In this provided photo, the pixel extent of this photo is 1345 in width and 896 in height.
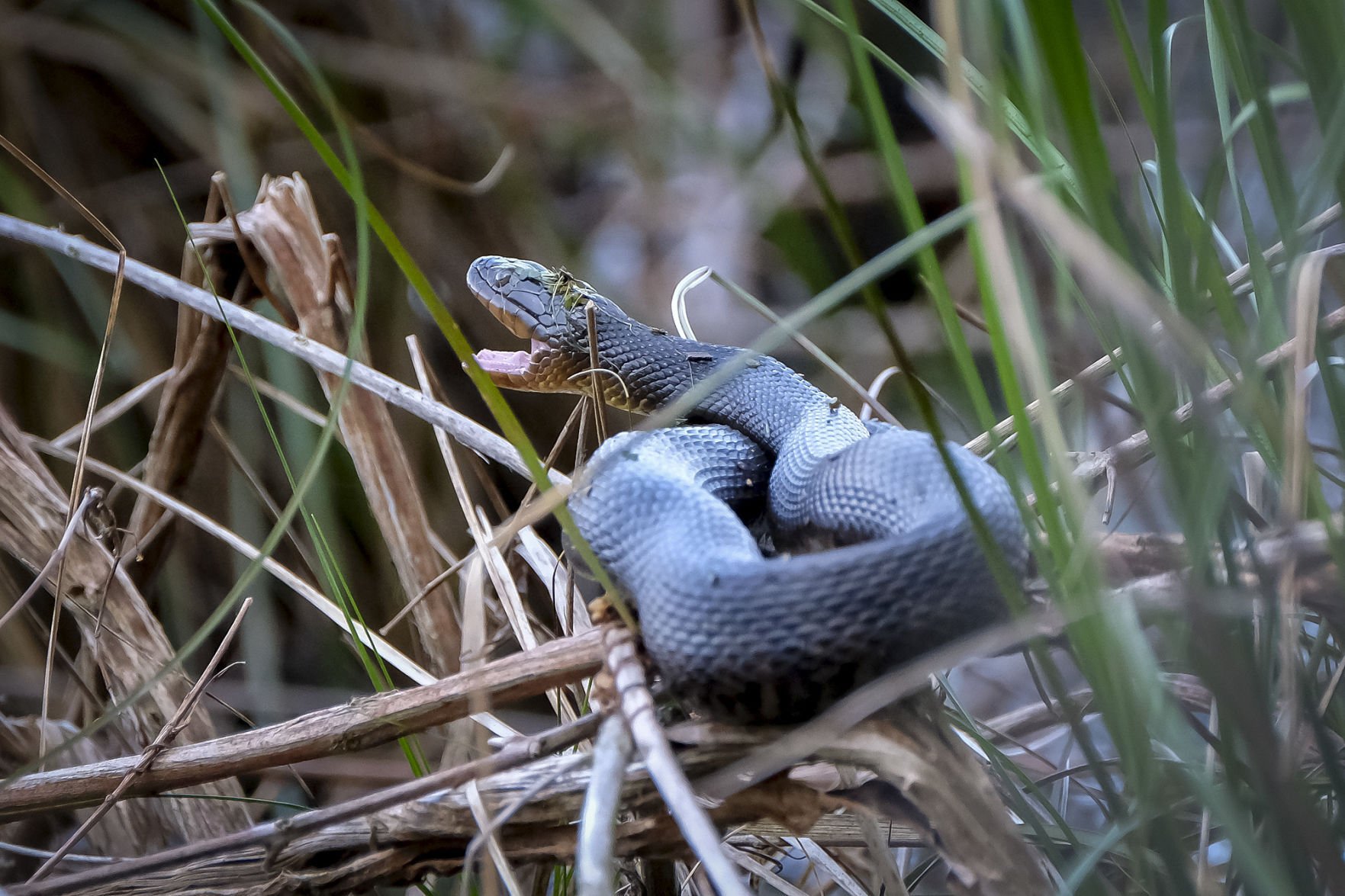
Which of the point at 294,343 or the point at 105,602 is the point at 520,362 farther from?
the point at 105,602

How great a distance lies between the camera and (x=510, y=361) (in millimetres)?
2824

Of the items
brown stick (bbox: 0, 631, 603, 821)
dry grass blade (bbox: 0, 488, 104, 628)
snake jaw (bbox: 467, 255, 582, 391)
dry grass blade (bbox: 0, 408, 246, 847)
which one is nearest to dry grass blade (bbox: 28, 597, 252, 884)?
brown stick (bbox: 0, 631, 603, 821)

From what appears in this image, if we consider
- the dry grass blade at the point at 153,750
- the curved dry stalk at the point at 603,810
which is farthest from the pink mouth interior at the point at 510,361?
the curved dry stalk at the point at 603,810

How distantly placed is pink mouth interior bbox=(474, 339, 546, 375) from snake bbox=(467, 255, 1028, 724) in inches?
0.5

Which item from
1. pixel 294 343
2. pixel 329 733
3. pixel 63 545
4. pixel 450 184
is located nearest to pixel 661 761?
pixel 329 733

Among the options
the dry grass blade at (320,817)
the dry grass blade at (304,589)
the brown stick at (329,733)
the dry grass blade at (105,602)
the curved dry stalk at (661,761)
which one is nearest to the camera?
the curved dry stalk at (661,761)

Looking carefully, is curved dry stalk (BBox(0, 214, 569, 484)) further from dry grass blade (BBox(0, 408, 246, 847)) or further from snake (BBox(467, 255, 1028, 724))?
dry grass blade (BBox(0, 408, 246, 847))

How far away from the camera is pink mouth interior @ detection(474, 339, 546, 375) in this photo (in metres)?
2.77

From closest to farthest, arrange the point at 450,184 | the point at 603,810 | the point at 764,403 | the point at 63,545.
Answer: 1. the point at 603,810
2. the point at 63,545
3. the point at 764,403
4. the point at 450,184

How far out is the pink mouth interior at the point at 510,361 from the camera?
2768 millimetres

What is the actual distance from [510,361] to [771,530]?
104cm

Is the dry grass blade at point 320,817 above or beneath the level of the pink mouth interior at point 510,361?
beneath

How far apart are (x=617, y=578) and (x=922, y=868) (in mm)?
754

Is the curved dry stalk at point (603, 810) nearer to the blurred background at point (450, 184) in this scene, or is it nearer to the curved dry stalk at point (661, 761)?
the curved dry stalk at point (661, 761)
